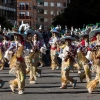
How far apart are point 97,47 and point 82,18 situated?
43861 millimetres

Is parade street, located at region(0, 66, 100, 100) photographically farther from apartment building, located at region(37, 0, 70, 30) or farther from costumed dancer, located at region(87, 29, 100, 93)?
apartment building, located at region(37, 0, 70, 30)

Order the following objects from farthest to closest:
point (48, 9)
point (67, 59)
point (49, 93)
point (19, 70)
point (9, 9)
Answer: point (48, 9), point (9, 9), point (67, 59), point (49, 93), point (19, 70)

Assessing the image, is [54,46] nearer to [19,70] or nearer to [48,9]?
[19,70]

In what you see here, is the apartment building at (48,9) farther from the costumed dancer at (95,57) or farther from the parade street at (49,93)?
the costumed dancer at (95,57)

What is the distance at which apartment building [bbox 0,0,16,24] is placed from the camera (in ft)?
278

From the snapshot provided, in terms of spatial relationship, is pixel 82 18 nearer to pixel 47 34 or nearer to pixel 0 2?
pixel 47 34

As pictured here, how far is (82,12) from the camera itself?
56.1 meters

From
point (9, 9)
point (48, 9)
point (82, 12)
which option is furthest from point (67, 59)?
point (48, 9)

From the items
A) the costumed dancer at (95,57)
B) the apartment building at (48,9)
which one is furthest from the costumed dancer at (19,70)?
the apartment building at (48,9)

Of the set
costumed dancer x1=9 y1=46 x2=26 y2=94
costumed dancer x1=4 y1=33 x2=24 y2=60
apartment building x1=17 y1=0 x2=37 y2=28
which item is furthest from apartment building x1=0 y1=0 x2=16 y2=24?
costumed dancer x1=9 y1=46 x2=26 y2=94

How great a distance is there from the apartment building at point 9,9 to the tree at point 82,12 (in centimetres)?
2662

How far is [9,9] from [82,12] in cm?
3530

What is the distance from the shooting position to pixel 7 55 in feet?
47.0

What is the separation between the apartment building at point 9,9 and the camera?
84750mm
